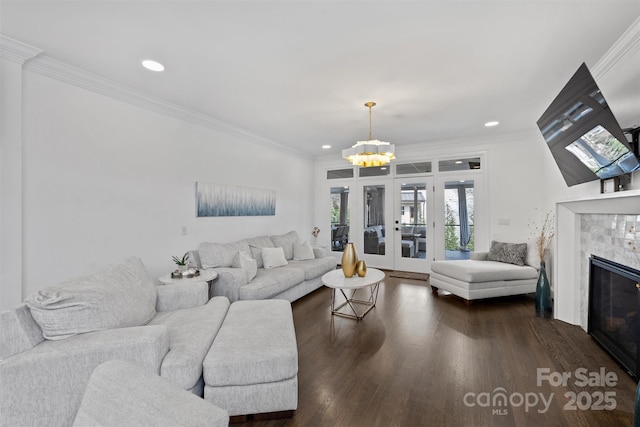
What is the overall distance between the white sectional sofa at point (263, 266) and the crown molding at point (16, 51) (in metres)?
2.30

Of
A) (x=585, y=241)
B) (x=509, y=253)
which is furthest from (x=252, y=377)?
(x=509, y=253)

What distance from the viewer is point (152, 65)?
2.49 metres

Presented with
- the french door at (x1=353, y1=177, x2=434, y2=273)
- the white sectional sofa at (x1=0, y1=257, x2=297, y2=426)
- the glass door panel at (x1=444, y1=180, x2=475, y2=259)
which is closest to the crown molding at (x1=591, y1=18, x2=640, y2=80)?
the glass door panel at (x1=444, y1=180, x2=475, y2=259)

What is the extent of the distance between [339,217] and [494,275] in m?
3.37

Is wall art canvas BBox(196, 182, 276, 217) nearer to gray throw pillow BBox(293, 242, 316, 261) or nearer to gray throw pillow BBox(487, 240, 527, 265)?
gray throw pillow BBox(293, 242, 316, 261)

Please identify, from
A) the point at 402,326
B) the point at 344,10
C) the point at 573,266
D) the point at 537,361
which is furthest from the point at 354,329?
the point at 344,10

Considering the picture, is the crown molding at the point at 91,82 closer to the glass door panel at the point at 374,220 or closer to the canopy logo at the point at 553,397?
the glass door panel at the point at 374,220

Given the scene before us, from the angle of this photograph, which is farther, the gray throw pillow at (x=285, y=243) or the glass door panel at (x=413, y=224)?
the glass door panel at (x=413, y=224)

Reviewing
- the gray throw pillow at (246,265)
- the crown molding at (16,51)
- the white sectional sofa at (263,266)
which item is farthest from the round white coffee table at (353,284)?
the crown molding at (16,51)

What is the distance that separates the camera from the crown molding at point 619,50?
1989mm

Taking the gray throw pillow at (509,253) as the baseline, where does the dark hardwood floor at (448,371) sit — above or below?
below

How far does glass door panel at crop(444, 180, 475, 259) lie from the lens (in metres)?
5.04

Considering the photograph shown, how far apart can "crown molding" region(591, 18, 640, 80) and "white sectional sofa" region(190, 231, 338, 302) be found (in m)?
3.75

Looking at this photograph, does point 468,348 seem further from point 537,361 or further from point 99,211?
point 99,211
